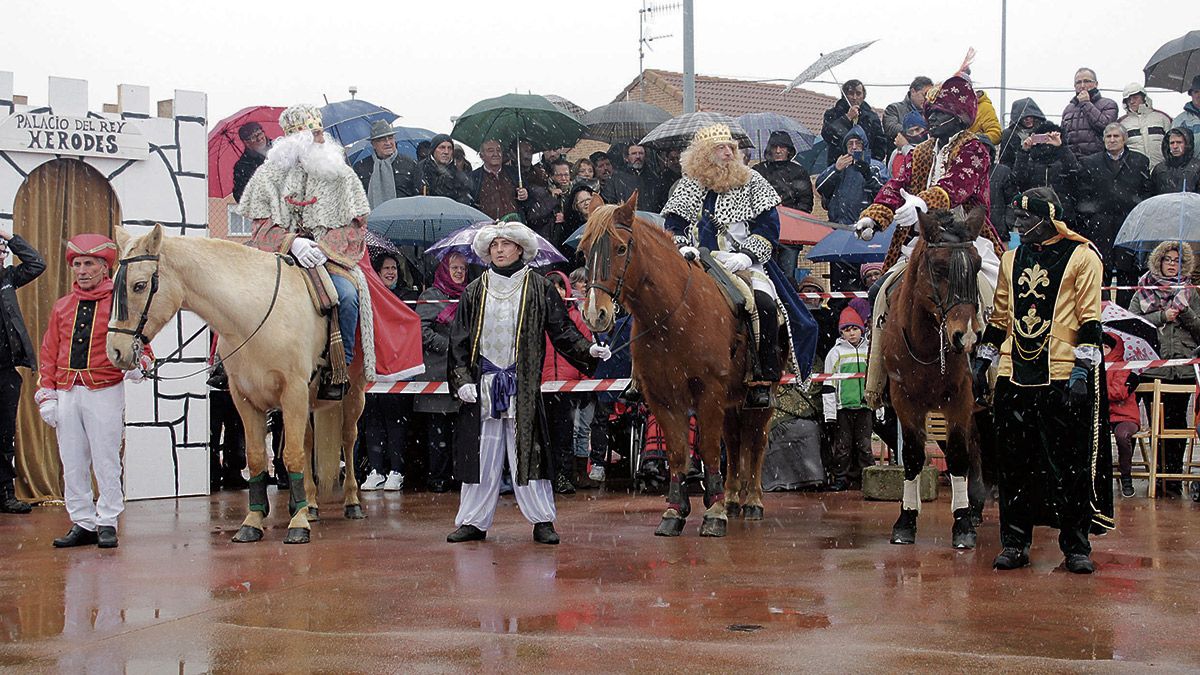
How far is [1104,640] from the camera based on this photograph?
18.9 feet

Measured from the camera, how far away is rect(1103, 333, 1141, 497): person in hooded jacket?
482 inches

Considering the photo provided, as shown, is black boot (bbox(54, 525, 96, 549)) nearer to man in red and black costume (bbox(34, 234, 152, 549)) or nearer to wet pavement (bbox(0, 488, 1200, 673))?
man in red and black costume (bbox(34, 234, 152, 549))

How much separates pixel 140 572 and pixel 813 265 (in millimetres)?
13169

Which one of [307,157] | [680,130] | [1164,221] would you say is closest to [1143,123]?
[1164,221]

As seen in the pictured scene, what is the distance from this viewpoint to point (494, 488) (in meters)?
9.23

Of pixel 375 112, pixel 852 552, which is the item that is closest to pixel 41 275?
pixel 375 112

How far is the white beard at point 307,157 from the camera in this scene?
10250mm

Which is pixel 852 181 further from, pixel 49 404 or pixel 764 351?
pixel 49 404

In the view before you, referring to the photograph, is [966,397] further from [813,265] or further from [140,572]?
[813,265]

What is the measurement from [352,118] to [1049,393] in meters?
11.1

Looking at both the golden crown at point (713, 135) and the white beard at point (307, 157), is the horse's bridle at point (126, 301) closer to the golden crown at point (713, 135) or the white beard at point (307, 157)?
the white beard at point (307, 157)

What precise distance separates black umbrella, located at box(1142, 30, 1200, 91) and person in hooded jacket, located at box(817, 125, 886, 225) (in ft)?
11.3

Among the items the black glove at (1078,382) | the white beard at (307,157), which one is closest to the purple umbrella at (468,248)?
the white beard at (307,157)

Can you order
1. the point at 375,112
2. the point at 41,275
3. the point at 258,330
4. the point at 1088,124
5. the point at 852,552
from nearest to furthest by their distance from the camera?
the point at 852,552 < the point at 258,330 < the point at 41,275 < the point at 1088,124 < the point at 375,112
